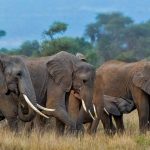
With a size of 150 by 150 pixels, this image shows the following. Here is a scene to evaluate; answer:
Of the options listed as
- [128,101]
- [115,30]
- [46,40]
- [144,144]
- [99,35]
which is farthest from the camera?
[115,30]

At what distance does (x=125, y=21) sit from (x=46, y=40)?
59340mm

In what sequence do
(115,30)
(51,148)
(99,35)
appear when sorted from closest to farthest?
1. (51,148)
2. (99,35)
3. (115,30)

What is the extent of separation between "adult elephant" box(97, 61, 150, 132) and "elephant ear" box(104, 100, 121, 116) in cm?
46

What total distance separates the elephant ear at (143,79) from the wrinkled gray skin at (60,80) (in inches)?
83.0

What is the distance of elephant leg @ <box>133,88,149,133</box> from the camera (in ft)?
54.3

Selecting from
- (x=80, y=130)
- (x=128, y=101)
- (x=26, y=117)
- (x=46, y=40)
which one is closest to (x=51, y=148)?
(x=26, y=117)

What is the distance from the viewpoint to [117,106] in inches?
664

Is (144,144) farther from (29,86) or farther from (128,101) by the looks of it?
(128,101)

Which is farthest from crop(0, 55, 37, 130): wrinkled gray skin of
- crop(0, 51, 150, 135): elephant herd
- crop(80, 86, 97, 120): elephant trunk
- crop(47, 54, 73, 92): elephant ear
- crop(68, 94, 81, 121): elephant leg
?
crop(68, 94, 81, 121): elephant leg

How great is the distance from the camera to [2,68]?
13.1 meters

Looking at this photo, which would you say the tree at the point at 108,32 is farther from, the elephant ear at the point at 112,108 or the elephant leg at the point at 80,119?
the elephant leg at the point at 80,119

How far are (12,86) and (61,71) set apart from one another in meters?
2.25

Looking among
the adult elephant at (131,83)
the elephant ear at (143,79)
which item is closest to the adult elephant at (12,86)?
the adult elephant at (131,83)

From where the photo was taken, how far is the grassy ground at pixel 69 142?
11.8 meters
